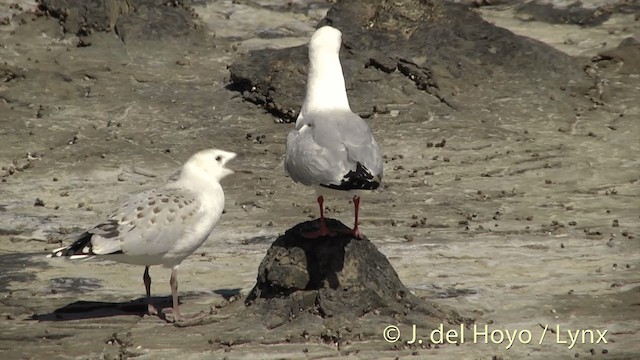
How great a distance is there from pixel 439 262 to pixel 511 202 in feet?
8.72

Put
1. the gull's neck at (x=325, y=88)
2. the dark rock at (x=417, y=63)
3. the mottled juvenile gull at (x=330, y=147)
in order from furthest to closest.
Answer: the dark rock at (x=417, y=63) < the gull's neck at (x=325, y=88) < the mottled juvenile gull at (x=330, y=147)

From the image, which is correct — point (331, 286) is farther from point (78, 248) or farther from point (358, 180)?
point (78, 248)

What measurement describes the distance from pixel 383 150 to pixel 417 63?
8.59 feet

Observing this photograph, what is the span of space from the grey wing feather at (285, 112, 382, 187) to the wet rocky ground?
3.98ft

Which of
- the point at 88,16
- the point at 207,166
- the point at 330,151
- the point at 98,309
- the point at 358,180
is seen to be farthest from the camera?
the point at 88,16

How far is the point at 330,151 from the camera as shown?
35.3 ft

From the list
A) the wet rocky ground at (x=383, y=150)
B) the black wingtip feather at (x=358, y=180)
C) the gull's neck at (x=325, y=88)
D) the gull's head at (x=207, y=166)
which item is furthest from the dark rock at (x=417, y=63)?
the black wingtip feather at (x=358, y=180)

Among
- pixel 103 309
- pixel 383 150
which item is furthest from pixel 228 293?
pixel 383 150

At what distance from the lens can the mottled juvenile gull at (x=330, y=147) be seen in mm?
10555

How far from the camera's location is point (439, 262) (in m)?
13.1

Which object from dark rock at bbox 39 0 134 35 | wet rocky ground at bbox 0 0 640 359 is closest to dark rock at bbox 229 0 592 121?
wet rocky ground at bbox 0 0 640 359

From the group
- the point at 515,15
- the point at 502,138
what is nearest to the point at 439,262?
the point at 502,138

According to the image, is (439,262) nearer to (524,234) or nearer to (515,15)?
(524,234)

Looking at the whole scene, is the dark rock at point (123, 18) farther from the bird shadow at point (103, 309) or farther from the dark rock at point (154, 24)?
the bird shadow at point (103, 309)
